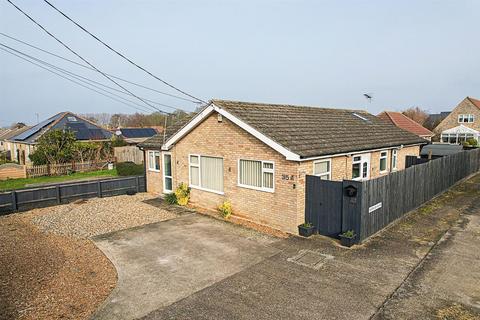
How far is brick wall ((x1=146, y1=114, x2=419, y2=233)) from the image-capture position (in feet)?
35.9

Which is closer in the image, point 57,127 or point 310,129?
point 310,129

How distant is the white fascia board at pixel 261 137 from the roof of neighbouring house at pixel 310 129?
65 millimetres

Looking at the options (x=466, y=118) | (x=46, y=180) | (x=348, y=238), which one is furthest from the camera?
(x=466, y=118)

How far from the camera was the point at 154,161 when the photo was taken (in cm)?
1795

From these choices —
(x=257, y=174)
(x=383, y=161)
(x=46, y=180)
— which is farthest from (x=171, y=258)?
(x=46, y=180)

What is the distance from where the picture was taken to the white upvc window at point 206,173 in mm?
13852

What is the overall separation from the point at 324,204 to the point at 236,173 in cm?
381

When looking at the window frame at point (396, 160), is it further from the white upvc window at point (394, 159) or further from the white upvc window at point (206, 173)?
the white upvc window at point (206, 173)

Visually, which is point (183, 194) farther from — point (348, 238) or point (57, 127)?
point (57, 127)

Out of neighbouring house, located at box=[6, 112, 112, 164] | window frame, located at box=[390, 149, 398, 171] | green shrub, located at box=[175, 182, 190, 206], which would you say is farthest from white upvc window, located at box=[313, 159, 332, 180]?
neighbouring house, located at box=[6, 112, 112, 164]

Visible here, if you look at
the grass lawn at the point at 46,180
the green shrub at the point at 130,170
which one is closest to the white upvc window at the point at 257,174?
the green shrub at the point at 130,170

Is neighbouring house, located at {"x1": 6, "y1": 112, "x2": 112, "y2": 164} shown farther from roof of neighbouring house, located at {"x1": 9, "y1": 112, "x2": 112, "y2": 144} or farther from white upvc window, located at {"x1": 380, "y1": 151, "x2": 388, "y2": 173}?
white upvc window, located at {"x1": 380, "y1": 151, "x2": 388, "y2": 173}

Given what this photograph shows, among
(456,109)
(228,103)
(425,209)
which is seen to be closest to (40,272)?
(228,103)

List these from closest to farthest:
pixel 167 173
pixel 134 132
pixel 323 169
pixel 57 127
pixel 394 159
A: pixel 323 169 < pixel 167 173 < pixel 394 159 < pixel 57 127 < pixel 134 132
